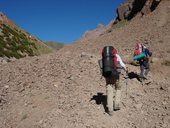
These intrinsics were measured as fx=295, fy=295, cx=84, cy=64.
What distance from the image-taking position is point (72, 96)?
415 inches

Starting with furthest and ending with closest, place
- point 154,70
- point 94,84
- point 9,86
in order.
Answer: point 154,70 < point 9,86 < point 94,84

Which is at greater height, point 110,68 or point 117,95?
point 110,68

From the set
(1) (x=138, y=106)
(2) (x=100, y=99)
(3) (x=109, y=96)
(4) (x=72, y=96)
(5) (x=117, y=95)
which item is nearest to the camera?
(3) (x=109, y=96)

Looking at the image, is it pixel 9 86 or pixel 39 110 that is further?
pixel 9 86

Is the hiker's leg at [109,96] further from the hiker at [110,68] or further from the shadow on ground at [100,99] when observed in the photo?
the shadow on ground at [100,99]

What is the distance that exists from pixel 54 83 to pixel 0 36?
63.3 feet

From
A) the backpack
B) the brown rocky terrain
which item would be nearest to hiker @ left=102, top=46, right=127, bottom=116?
the backpack

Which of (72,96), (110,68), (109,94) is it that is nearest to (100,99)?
(72,96)

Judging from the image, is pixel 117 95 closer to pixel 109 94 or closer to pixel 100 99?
pixel 109 94

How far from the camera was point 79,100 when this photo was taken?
10180 mm

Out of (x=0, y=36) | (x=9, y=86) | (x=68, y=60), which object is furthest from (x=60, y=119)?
(x=0, y=36)

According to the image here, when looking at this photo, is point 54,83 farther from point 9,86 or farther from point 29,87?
point 9,86

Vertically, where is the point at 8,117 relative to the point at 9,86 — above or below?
below

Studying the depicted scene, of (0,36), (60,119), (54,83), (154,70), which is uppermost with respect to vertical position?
(0,36)
